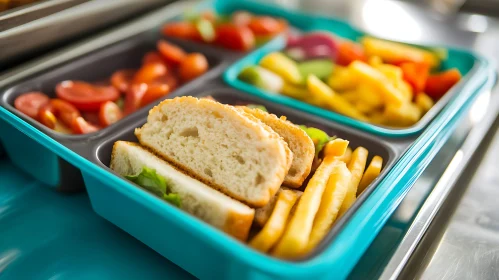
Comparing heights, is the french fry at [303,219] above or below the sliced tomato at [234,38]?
below

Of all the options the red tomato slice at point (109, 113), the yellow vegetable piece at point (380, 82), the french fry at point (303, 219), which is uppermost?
the yellow vegetable piece at point (380, 82)

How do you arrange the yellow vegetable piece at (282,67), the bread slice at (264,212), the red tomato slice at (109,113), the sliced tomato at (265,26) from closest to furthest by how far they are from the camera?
the bread slice at (264,212) < the red tomato slice at (109,113) < the yellow vegetable piece at (282,67) < the sliced tomato at (265,26)

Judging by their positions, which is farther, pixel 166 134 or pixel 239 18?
pixel 239 18

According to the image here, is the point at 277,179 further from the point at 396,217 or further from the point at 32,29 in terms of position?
the point at 32,29

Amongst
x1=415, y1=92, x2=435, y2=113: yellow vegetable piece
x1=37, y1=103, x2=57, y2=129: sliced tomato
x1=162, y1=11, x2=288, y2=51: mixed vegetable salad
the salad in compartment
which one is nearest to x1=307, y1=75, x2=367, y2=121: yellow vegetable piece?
x1=415, y1=92, x2=435, y2=113: yellow vegetable piece

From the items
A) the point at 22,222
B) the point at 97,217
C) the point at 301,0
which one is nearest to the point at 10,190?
the point at 22,222

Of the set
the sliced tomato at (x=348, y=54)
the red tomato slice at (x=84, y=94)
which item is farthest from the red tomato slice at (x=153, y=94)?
the sliced tomato at (x=348, y=54)

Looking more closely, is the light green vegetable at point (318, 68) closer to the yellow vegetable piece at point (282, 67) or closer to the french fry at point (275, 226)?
the yellow vegetable piece at point (282, 67)

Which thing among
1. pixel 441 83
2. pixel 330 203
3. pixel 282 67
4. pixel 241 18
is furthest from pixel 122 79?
pixel 441 83
